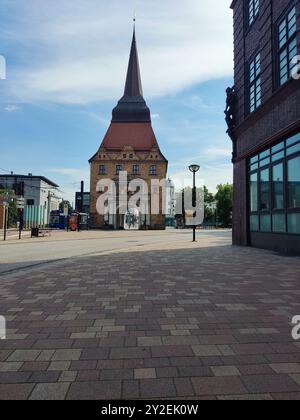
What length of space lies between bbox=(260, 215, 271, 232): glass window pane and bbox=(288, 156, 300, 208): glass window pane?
2.03 m

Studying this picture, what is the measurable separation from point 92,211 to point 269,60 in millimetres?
51634

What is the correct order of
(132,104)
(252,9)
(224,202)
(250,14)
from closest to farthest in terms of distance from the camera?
1. (252,9)
2. (250,14)
3. (132,104)
4. (224,202)

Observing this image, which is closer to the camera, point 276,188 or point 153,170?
point 276,188

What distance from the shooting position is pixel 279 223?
13.5 metres

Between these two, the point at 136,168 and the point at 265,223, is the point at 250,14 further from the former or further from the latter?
the point at 136,168

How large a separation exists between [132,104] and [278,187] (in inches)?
2449

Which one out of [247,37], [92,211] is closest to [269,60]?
[247,37]

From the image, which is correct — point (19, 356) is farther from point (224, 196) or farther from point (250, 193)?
point (224, 196)

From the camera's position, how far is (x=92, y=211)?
2482 inches

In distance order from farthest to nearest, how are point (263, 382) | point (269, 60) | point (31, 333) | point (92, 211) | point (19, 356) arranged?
1. point (92, 211)
2. point (269, 60)
3. point (31, 333)
4. point (19, 356)
5. point (263, 382)

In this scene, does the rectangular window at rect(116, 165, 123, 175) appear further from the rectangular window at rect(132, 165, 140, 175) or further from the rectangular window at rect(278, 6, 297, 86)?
the rectangular window at rect(278, 6, 297, 86)

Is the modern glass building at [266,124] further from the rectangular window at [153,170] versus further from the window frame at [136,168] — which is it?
the window frame at [136,168]

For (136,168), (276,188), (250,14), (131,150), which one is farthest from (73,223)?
(276,188)
